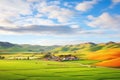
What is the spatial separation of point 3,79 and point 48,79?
1155 cm

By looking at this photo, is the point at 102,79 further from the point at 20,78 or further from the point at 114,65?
the point at 114,65

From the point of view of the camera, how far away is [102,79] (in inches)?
2768

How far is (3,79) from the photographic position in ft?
219

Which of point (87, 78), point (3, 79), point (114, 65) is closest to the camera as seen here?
point (3, 79)

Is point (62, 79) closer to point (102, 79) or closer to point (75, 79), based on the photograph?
point (75, 79)

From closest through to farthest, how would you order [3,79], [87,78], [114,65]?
[3,79], [87,78], [114,65]

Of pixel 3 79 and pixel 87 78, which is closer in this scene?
pixel 3 79

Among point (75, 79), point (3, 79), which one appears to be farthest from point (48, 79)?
point (3, 79)

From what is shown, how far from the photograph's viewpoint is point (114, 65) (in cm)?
11206

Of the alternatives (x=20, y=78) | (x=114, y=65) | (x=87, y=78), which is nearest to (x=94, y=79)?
(x=87, y=78)

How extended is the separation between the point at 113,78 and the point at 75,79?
438 inches

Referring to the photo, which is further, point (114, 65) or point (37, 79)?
point (114, 65)

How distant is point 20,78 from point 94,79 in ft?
64.7

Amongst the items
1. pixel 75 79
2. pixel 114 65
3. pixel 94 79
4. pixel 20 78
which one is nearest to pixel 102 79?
pixel 94 79
